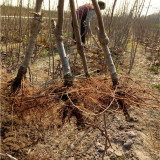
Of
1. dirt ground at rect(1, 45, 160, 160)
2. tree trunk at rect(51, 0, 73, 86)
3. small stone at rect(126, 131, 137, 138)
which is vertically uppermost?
tree trunk at rect(51, 0, 73, 86)

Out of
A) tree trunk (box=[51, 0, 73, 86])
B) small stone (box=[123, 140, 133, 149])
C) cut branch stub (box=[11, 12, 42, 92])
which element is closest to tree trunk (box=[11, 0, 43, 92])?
cut branch stub (box=[11, 12, 42, 92])

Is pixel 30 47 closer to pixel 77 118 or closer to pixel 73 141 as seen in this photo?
pixel 77 118

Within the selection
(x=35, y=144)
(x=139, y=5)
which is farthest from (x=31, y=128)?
(x=139, y=5)

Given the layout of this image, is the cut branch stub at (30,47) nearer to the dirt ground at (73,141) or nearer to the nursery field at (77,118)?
the nursery field at (77,118)

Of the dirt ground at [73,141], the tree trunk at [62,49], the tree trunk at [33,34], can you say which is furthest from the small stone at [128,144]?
the tree trunk at [33,34]

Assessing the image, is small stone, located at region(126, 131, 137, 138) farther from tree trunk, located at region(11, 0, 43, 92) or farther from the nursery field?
tree trunk, located at region(11, 0, 43, 92)

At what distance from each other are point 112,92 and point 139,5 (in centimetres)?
128

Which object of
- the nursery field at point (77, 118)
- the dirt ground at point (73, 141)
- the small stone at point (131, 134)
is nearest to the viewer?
the nursery field at point (77, 118)

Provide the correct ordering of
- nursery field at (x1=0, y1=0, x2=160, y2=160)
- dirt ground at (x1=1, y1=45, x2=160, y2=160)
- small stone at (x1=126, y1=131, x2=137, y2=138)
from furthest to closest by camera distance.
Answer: small stone at (x1=126, y1=131, x2=137, y2=138)
dirt ground at (x1=1, y1=45, x2=160, y2=160)
nursery field at (x1=0, y1=0, x2=160, y2=160)

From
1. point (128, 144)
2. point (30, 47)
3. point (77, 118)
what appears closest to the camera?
point (77, 118)

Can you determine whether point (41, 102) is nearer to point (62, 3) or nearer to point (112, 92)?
point (112, 92)

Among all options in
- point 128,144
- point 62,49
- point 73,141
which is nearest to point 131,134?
point 128,144

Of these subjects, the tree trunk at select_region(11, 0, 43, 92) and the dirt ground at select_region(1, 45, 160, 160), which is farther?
the dirt ground at select_region(1, 45, 160, 160)

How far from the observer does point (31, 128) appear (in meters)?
1.27
